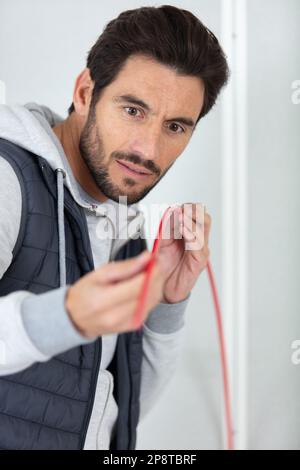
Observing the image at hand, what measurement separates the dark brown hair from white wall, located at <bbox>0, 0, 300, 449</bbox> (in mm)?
312

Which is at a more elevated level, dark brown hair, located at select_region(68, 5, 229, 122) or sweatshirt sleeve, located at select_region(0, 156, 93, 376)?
dark brown hair, located at select_region(68, 5, 229, 122)

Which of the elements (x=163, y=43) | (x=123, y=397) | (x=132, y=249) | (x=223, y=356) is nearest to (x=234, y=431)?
(x=223, y=356)

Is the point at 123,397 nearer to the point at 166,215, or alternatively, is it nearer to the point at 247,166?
the point at 166,215

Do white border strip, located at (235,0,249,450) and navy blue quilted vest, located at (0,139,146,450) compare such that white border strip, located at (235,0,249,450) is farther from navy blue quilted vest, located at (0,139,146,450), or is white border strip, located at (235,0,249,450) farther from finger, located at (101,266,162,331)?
finger, located at (101,266,162,331)

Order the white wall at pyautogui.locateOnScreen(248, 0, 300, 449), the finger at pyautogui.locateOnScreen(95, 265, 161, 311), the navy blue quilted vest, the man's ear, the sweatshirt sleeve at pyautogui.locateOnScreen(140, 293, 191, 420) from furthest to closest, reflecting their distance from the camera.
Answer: the white wall at pyautogui.locateOnScreen(248, 0, 300, 449) → the sweatshirt sleeve at pyautogui.locateOnScreen(140, 293, 191, 420) → the man's ear → the navy blue quilted vest → the finger at pyautogui.locateOnScreen(95, 265, 161, 311)

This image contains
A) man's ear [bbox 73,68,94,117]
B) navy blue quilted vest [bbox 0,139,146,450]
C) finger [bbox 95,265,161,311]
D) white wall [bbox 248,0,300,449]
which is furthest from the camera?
white wall [bbox 248,0,300,449]

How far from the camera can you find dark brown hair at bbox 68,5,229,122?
112cm

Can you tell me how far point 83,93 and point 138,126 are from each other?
18 cm

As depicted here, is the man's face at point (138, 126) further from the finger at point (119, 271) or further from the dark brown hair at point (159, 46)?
the finger at point (119, 271)

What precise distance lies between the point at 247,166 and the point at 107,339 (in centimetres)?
55

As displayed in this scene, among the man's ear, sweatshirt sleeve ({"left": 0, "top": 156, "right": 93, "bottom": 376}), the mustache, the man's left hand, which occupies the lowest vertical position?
sweatshirt sleeve ({"left": 0, "top": 156, "right": 93, "bottom": 376})

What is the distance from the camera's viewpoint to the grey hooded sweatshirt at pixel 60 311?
63cm

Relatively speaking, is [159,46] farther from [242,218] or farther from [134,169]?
[242,218]

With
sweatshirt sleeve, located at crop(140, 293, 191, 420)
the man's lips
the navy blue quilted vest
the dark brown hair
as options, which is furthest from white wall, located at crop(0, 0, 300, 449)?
the navy blue quilted vest
